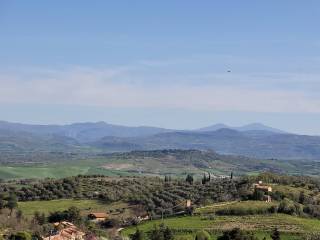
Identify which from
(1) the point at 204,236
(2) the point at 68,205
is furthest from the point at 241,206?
(2) the point at 68,205

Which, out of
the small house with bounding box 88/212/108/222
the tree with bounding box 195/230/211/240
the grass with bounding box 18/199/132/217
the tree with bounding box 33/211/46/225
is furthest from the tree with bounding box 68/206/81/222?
the tree with bounding box 195/230/211/240

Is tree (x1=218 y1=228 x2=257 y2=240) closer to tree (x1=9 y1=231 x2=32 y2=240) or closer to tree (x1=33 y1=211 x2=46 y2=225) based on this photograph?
tree (x1=9 y1=231 x2=32 y2=240)

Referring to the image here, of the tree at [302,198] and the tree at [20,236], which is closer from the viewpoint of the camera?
the tree at [20,236]

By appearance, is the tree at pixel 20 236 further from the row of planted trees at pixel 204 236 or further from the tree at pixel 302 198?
the tree at pixel 302 198

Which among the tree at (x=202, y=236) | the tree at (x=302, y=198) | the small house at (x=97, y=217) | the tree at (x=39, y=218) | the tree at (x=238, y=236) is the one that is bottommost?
the small house at (x=97, y=217)

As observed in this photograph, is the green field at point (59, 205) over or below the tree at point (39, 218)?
below

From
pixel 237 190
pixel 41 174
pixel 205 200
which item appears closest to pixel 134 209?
pixel 205 200

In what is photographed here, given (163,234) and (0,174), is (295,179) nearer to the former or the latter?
(163,234)

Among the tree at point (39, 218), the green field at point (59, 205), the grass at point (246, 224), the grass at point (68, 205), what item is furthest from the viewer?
the grass at point (68, 205)

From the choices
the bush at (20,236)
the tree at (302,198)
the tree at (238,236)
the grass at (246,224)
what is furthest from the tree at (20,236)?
the tree at (302,198)

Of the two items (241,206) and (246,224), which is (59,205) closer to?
(241,206)

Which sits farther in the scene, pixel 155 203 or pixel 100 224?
pixel 155 203

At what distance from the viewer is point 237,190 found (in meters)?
90.4

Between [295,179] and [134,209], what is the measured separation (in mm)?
29699
